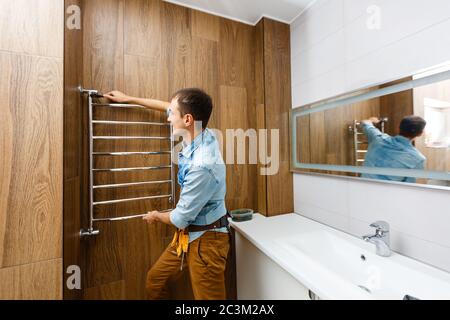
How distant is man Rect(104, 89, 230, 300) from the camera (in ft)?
3.06

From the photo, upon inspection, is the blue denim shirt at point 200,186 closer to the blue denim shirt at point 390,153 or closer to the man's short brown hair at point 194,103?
the man's short brown hair at point 194,103

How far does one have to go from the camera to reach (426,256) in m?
0.85

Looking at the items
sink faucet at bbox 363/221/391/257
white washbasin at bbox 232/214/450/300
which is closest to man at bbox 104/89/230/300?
white washbasin at bbox 232/214/450/300

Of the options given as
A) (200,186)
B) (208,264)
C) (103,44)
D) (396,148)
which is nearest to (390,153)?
(396,148)

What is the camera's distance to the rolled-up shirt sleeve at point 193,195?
92 centimetres

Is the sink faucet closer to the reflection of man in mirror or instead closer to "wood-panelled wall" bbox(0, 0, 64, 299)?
the reflection of man in mirror

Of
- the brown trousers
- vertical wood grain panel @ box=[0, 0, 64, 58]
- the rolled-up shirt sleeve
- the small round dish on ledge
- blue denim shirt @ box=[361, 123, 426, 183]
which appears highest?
vertical wood grain panel @ box=[0, 0, 64, 58]

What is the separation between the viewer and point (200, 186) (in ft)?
3.01

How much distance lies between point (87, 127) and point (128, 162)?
278mm

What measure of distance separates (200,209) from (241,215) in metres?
0.54

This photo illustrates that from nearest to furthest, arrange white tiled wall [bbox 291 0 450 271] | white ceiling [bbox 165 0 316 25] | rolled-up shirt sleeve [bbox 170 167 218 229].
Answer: white tiled wall [bbox 291 0 450 271] → rolled-up shirt sleeve [bbox 170 167 218 229] → white ceiling [bbox 165 0 316 25]

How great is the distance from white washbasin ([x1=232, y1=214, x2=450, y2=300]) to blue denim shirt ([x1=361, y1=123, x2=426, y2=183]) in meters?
0.35

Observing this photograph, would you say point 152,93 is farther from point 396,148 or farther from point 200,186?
point 396,148
